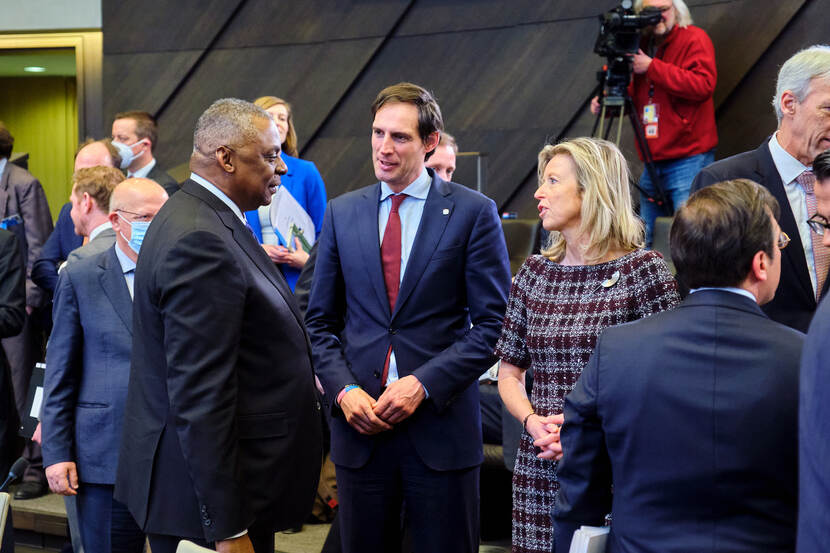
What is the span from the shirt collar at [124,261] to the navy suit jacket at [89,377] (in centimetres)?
5

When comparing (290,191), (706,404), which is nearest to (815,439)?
(706,404)

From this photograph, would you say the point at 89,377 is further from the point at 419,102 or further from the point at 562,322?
the point at 562,322

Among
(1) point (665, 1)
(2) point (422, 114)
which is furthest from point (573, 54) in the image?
(2) point (422, 114)

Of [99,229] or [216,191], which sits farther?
[99,229]

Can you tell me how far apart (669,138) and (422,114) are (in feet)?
7.96

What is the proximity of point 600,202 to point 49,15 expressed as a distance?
6.31 m

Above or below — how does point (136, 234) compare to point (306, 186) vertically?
below

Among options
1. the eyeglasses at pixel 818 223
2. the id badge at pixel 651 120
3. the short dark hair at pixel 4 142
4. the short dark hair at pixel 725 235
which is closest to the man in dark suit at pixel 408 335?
the eyeglasses at pixel 818 223

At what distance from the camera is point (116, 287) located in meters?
2.65

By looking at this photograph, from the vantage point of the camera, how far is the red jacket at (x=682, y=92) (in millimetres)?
4547

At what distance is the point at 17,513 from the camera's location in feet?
15.3

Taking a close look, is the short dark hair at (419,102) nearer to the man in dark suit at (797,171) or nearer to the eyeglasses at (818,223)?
the man in dark suit at (797,171)

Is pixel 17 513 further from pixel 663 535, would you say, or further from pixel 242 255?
pixel 663 535

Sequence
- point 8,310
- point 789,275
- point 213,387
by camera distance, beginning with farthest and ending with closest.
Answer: point 8,310 < point 789,275 < point 213,387
